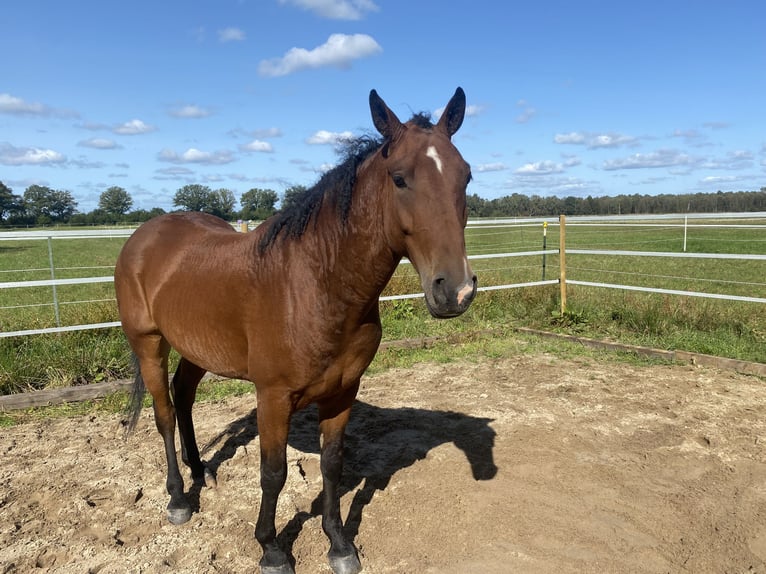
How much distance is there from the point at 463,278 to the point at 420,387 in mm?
3833

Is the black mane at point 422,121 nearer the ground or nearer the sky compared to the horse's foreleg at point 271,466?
nearer the sky

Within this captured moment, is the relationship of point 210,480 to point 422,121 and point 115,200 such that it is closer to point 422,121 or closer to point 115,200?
point 422,121

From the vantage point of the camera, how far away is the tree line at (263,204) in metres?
7.13

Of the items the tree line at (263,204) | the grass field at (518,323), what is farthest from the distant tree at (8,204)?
the grass field at (518,323)

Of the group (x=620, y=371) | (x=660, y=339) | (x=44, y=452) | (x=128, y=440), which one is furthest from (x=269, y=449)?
(x=660, y=339)

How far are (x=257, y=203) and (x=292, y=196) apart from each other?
3.62 m

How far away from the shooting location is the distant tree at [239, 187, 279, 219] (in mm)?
5552

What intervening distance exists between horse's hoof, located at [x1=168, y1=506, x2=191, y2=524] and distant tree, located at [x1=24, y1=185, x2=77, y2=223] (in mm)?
72939

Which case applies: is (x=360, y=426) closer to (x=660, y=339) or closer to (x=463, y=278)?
(x=463, y=278)

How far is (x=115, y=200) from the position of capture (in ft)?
241

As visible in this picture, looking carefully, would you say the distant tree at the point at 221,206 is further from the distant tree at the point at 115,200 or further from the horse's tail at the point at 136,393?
the distant tree at the point at 115,200

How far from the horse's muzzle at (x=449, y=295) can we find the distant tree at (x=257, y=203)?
3.68 meters

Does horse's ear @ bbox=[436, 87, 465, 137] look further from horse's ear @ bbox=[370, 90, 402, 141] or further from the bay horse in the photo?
horse's ear @ bbox=[370, 90, 402, 141]

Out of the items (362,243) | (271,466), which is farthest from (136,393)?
(362,243)
